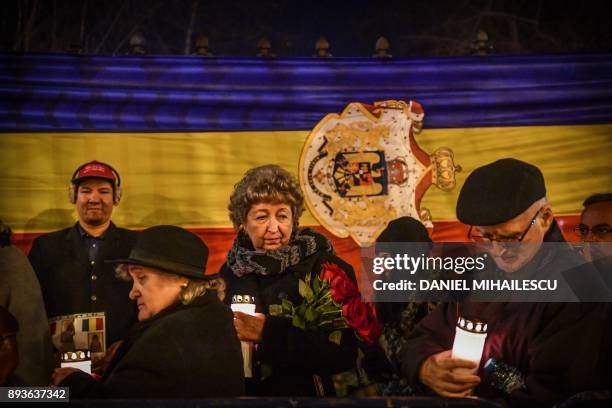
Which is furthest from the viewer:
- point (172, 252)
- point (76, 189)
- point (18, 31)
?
point (18, 31)

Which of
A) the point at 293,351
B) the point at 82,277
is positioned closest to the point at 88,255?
the point at 82,277

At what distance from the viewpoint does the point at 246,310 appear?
13.2ft

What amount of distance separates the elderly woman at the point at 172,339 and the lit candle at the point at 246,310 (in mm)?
96

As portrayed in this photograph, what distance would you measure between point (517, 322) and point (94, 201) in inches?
90.8

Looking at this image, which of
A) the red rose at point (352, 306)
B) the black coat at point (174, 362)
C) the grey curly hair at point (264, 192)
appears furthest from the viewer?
the grey curly hair at point (264, 192)

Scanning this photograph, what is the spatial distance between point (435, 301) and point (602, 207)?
40.2 inches

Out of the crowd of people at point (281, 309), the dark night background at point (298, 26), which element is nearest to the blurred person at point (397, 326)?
the crowd of people at point (281, 309)

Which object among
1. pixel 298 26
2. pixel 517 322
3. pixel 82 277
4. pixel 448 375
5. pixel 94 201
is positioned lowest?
pixel 448 375

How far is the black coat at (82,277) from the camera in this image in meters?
4.14

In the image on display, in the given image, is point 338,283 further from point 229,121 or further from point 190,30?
point 190,30

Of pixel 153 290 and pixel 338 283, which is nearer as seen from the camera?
pixel 153 290

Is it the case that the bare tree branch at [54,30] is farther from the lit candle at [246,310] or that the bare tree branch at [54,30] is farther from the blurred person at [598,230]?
the blurred person at [598,230]

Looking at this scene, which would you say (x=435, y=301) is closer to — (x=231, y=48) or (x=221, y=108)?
(x=221, y=108)

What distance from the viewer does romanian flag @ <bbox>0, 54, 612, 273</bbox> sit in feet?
13.8
